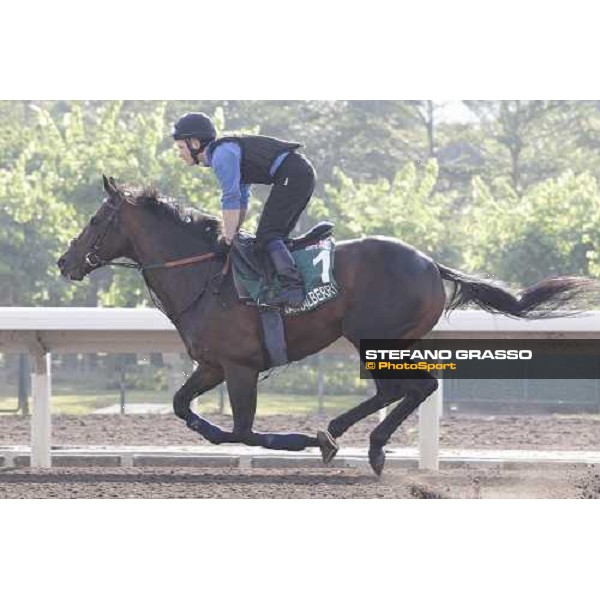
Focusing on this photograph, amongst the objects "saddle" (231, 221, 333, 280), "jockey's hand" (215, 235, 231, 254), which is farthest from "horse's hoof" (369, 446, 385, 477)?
"jockey's hand" (215, 235, 231, 254)

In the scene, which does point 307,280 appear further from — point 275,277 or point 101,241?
point 101,241

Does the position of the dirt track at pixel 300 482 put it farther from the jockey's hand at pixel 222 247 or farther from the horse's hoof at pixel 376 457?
the jockey's hand at pixel 222 247

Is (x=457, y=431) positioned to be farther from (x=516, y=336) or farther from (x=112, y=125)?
(x=112, y=125)

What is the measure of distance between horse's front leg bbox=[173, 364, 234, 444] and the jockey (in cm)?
70

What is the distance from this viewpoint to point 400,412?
8.45 meters

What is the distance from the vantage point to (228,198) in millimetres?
8164

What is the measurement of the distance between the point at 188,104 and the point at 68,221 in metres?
17.4

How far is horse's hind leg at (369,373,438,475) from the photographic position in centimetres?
841

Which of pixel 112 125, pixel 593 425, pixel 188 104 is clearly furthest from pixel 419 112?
pixel 593 425

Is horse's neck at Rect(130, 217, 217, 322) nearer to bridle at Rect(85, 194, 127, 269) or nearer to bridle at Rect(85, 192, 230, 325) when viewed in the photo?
bridle at Rect(85, 192, 230, 325)

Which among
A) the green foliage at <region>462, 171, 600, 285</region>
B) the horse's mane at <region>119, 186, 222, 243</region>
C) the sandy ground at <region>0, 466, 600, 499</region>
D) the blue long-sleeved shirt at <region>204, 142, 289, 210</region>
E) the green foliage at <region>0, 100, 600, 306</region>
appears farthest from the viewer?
the green foliage at <region>462, 171, 600, 285</region>

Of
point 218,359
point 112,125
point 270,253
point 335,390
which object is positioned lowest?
point 335,390

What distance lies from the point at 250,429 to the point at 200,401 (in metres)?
14.6

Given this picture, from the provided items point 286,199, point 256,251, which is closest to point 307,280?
point 256,251
